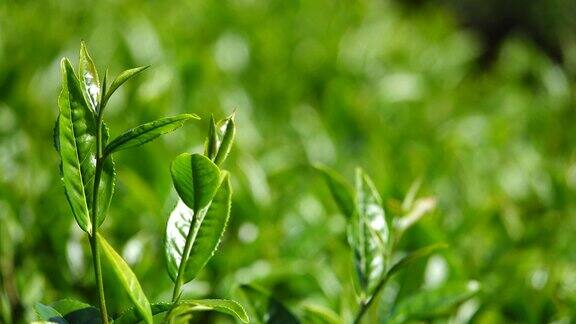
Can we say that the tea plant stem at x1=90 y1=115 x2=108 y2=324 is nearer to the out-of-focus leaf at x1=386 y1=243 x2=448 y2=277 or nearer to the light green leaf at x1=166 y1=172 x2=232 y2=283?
the light green leaf at x1=166 y1=172 x2=232 y2=283

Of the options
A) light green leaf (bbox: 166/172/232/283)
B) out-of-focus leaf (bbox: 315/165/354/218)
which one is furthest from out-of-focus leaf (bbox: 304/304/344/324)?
light green leaf (bbox: 166/172/232/283)

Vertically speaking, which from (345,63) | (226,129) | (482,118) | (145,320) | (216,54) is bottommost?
(482,118)

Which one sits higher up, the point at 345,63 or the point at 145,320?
the point at 145,320

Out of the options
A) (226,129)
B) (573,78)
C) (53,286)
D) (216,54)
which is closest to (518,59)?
Answer: (573,78)

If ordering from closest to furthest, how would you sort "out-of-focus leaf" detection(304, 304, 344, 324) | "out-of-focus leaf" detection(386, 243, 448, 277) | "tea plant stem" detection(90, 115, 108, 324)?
"tea plant stem" detection(90, 115, 108, 324)
"out-of-focus leaf" detection(386, 243, 448, 277)
"out-of-focus leaf" detection(304, 304, 344, 324)

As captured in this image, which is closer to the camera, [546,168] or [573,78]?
[546,168]

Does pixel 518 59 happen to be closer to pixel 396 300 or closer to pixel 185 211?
pixel 396 300

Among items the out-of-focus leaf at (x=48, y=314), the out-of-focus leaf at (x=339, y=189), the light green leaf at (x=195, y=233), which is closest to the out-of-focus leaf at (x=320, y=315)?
the out-of-focus leaf at (x=339, y=189)
